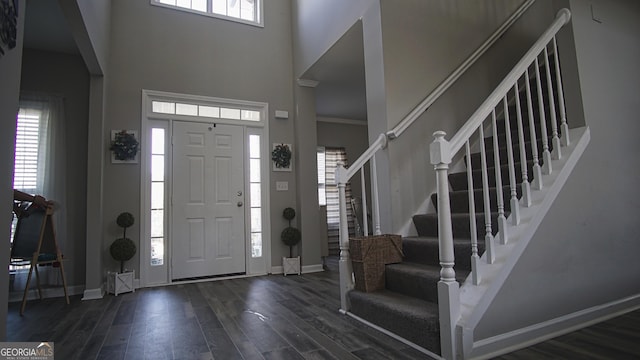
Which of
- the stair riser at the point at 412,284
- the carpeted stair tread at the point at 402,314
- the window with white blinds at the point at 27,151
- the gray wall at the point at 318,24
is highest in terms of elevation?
the gray wall at the point at 318,24

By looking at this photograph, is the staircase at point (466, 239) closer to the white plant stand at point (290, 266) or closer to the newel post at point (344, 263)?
the newel post at point (344, 263)

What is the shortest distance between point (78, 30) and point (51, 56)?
1614 mm

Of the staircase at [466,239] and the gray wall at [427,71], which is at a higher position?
the gray wall at [427,71]

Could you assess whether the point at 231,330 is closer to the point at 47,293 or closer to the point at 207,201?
the point at 207,201

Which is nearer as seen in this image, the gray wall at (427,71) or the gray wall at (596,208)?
the gray wall at (596,208)

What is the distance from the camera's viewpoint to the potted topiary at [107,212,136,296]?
3.68m

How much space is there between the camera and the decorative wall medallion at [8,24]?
1.31m

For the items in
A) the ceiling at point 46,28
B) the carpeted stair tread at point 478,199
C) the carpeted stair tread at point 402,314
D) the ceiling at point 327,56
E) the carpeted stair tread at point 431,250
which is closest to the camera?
the carpeted stair tread at point 402,314

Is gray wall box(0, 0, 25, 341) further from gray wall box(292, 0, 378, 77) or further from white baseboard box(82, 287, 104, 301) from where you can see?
gray wall box(292, 0, 378, 77)

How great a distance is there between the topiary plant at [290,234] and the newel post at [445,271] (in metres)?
2.97

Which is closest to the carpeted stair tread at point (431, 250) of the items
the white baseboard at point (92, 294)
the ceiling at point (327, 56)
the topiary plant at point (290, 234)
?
the topiary plant at point (290, 234)

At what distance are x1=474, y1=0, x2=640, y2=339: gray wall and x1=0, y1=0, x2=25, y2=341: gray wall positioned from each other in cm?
228

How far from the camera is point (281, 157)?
477 cm

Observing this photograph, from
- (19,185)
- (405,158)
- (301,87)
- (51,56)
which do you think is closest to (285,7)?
(301,87)
